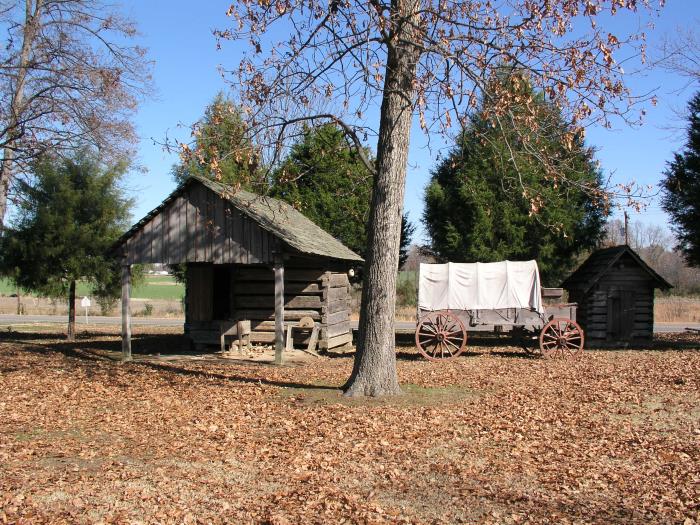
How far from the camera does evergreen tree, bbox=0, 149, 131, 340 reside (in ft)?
70.0

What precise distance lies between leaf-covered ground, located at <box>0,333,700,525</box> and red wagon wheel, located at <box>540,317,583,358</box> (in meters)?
3.28

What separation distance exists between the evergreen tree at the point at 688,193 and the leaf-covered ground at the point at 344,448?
8.43 m

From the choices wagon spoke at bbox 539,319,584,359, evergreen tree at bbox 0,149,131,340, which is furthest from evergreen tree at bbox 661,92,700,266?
evergreen tree at bbox 0,149,131,340

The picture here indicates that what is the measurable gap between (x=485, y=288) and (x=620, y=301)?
5954 millimetres

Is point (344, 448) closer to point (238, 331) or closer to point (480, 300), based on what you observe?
point (480, 300)

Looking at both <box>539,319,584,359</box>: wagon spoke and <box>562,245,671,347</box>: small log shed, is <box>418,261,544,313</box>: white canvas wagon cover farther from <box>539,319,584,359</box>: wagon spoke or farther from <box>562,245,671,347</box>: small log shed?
<box>562,245,671,347</box>: small log shed

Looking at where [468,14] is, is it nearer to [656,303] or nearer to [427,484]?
[427,484]

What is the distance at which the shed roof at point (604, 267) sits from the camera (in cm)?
2036

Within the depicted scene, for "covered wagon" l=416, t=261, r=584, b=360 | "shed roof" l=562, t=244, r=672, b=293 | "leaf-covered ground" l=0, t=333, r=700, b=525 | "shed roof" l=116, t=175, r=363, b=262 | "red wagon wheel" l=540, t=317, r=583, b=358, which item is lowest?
"leaf-covered ground" l=0, t=333, r=700, b=525

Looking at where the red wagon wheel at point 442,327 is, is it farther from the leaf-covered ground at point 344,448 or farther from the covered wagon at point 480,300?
the leaf-covered ground at point 344,448

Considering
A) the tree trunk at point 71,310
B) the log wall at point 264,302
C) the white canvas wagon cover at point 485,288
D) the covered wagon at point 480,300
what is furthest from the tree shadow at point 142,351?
the white canvas wagon cover at point 485,288

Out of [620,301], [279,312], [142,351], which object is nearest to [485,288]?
[279,312]

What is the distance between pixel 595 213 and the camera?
26.0 m

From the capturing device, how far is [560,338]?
18.0m
